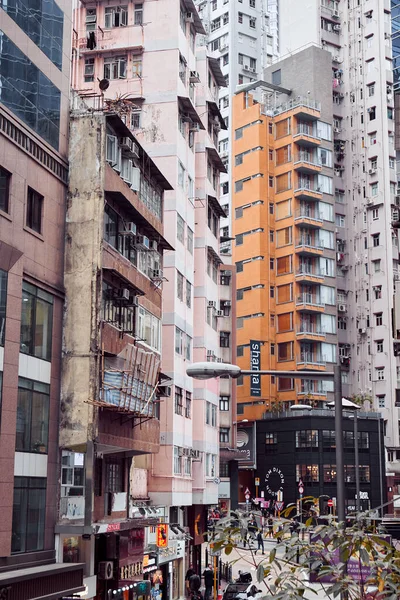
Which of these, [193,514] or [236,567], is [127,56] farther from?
[236,567]

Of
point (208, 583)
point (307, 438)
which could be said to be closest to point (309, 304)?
point (307, 438)

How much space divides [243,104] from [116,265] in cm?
6668

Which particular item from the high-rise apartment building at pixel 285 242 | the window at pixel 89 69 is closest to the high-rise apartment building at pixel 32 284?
the window at pixel 89 69

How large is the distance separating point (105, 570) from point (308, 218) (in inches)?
2410

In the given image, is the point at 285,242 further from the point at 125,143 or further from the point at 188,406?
the point at 125,143

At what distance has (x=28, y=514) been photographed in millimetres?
27656

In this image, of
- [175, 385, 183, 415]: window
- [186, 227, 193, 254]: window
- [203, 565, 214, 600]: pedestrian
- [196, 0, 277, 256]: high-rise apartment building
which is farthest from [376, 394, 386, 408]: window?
[175, 385, 183, 415]: window

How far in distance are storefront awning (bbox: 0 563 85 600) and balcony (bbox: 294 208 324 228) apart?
65050 millimetres

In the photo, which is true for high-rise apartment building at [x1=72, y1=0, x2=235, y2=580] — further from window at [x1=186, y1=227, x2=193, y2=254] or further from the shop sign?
the shop sign

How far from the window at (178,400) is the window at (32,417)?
1906cm

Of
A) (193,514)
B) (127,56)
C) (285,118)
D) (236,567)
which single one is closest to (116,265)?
(127,56)

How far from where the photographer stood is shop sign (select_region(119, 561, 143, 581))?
36.1 m

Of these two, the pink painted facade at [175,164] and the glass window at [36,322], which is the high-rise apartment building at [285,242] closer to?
the pink painted facade at [175,164]

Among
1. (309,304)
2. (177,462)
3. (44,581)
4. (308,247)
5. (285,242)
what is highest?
(285,242)
